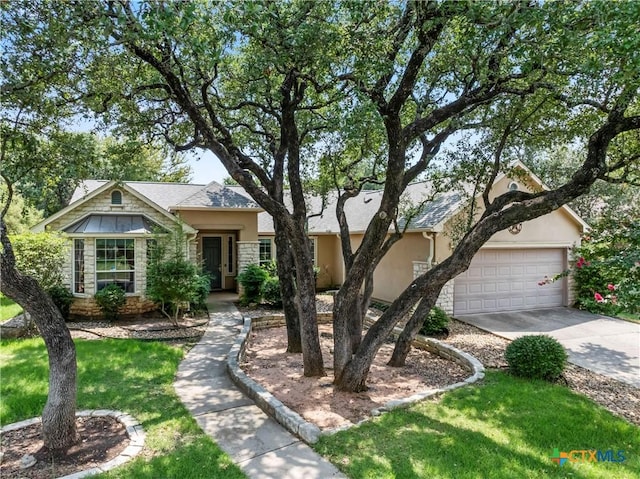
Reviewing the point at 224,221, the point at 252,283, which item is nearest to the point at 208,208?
the point at 224,221

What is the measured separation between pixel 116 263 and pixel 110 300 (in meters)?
1.29

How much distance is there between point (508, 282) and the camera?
1411 centimetres

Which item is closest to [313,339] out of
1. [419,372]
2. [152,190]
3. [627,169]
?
[419,372]

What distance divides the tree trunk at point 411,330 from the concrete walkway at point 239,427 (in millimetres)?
3439

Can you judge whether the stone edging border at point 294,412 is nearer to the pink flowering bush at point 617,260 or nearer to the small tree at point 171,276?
the small tree at point 171,276

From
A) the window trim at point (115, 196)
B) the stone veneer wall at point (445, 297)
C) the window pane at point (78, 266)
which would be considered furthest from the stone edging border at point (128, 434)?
the stone veneer wall at point (445, 297)

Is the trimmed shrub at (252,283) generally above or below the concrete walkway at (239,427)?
above

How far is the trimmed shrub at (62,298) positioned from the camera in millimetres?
11708

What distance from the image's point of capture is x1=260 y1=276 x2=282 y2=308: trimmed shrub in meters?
13.9

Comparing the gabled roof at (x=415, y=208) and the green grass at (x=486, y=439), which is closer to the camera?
the green grass at (x=486, y=439)

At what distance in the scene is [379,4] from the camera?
243 inches

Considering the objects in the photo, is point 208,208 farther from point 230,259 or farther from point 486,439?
point 486,439

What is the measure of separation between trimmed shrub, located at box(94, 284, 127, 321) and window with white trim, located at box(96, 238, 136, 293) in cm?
31

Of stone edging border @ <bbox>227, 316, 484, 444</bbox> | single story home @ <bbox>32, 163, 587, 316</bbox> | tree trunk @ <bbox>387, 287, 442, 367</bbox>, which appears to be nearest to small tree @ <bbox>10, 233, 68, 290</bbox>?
single story home @ <bbox>32, 163, 587, 316</bbox>
